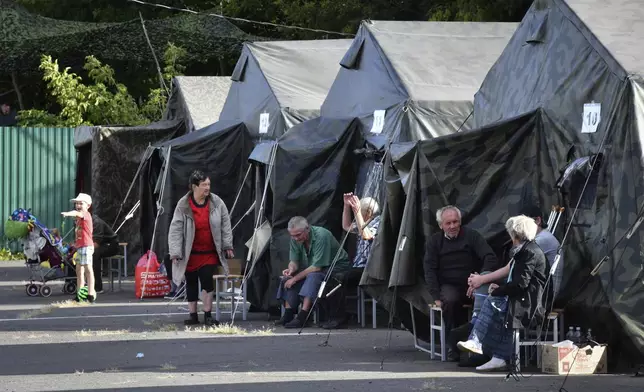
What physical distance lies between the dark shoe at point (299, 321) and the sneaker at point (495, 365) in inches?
173

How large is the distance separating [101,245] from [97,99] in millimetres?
11479

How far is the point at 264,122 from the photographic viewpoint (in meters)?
20.4

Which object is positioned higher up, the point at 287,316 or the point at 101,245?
the point at 101,245

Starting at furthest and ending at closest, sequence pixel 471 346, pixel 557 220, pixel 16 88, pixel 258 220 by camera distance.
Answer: pixel 16 88, pixel 258 220, pixel 557 220, pixel 471 346

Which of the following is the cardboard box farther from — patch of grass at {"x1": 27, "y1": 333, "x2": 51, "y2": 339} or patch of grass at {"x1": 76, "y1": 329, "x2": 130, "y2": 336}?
patch of grass at {"x1": 27, "y1": 333, "x2": 51, "y2": 339}

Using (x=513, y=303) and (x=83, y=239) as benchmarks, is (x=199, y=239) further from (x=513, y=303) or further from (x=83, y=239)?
(x=513, y=303)

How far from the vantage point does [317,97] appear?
67.1ft

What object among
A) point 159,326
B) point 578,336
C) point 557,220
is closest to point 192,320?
point 159,326

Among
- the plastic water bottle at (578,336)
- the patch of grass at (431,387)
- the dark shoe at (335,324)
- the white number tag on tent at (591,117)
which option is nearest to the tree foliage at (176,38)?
the dark shoe at (335,324)

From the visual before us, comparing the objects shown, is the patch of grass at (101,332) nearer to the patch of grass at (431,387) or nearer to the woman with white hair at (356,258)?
the woman with white hair at (356,258)

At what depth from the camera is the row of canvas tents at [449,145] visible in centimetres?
1188

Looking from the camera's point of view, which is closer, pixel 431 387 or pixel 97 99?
pixel 431 387

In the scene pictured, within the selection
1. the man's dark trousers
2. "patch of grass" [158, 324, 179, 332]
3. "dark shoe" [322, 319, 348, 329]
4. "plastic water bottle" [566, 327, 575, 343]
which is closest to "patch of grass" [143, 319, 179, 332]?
"patch of grass" [158, 324, 179, 332]

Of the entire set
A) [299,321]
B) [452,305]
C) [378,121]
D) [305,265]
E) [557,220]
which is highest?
[378,121]
